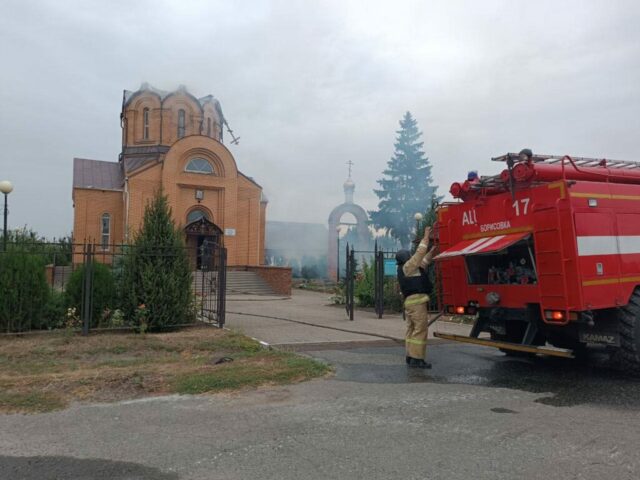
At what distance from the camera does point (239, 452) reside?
416 cm

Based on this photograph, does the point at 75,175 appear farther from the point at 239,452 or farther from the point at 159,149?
the point at 239,452

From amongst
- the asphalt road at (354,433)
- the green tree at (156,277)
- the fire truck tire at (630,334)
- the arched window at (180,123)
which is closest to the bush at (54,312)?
the green tree at (156,277)

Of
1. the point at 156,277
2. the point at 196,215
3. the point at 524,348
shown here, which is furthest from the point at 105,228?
the point at 524,348

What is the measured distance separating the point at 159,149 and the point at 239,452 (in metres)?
36.8

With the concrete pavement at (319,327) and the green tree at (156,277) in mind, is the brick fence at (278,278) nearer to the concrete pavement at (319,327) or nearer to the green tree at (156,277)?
the concrete pavement at (319,327)

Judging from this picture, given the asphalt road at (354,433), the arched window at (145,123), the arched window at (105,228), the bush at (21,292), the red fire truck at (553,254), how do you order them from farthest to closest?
the arched window at (145,123) < the arched window at (105,228) < the bush at (21,292) < the red fire truck at (553,254) < the asphalt road at (354,433)

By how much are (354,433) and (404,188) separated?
45.0 metres

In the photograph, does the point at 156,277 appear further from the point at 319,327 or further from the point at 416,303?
the point at 416,303

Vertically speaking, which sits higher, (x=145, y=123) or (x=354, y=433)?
(x=145, y=123)

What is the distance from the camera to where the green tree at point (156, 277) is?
33.8ft

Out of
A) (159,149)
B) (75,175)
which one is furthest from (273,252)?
(75,175)

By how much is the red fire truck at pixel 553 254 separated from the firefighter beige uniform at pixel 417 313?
332 millimetres

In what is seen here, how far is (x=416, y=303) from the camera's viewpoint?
7.62 metres

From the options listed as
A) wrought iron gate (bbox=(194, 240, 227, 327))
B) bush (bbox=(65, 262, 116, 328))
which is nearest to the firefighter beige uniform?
wrought iron gate (bbox=(194, 240, 227, 327))
